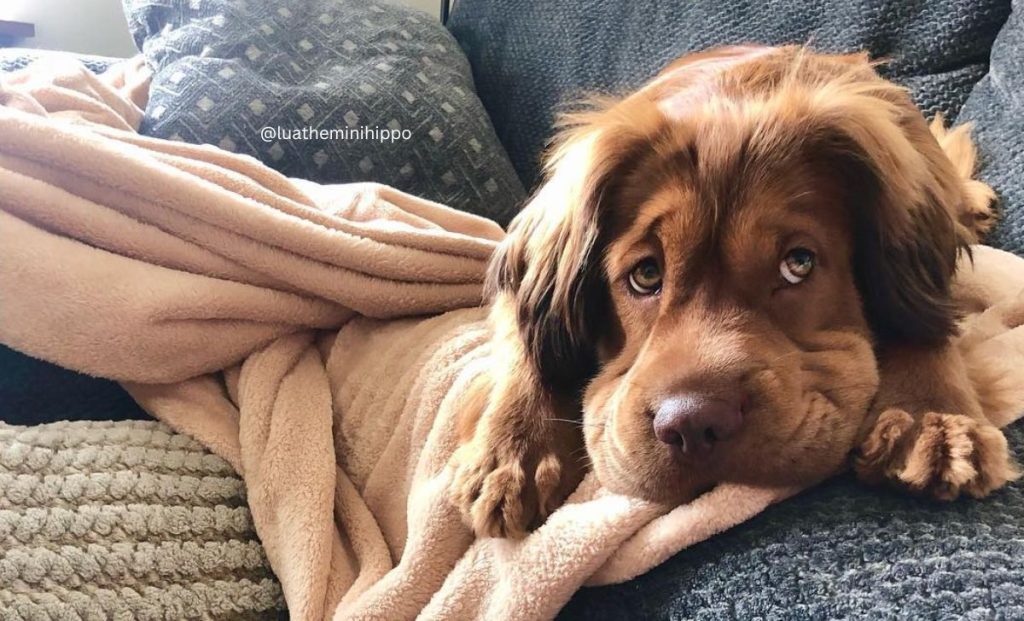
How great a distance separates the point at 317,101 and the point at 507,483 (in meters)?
1.41

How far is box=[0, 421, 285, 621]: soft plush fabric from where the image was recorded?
1.09m

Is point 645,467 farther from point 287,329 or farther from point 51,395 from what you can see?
point 51,395

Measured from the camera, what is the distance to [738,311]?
1042 mm

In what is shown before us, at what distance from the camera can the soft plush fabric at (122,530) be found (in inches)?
43.1

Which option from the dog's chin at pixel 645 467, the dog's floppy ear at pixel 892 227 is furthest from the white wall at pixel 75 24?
the dog's chin at pixel 645 467

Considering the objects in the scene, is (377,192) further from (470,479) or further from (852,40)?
(852,40)

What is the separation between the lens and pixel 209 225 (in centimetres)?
146

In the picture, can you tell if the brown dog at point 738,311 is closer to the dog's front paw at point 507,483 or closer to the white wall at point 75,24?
the dog's front paw at point 507,483

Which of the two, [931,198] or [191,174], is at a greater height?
[931,198]

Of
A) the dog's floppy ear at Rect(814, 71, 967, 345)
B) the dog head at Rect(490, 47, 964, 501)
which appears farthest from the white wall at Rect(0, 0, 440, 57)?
the dog's floppy ear at Rect(814, 71, 967, 345)

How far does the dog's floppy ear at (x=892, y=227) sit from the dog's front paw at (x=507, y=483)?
0.45 meters

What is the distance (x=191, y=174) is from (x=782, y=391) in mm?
1032

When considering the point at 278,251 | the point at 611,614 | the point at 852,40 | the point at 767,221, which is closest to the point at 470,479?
the point at 611,614

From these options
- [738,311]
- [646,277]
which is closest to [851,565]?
[738,311]
